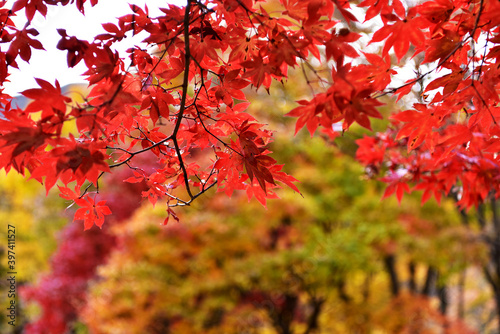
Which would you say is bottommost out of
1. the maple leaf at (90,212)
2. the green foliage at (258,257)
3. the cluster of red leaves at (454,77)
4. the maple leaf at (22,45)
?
the maple leaf at (90,212)

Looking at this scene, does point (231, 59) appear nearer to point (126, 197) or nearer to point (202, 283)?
point (202, 283)

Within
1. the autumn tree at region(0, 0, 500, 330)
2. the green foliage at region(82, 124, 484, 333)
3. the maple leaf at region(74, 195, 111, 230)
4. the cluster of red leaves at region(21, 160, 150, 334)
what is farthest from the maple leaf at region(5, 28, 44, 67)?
the cluster of red leaves at region(21, 160, 150, 334)

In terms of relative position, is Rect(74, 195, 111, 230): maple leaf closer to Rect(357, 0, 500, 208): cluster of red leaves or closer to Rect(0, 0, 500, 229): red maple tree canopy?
Rect(0, 0, 500, 229): red maple tree canopy

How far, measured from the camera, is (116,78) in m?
0.98

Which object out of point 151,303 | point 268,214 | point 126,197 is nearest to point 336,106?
point 268,214

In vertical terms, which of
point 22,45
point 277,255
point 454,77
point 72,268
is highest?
point 72,268

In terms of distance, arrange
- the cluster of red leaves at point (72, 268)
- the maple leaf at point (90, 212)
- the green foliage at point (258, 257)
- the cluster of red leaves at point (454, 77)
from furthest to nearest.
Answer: the cluster of red leaves at point (72, 268)
the green foliage at point (258, 257)
the maple leaf at point (90, 212)
the cluster of red leaves at point (454, 77)

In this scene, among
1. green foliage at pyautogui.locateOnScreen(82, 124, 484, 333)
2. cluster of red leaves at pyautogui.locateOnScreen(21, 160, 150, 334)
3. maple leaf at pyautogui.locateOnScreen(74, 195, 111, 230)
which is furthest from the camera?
cluster of red leaves at pyautogui.locateOnScreen(21, 160, 150, 334)

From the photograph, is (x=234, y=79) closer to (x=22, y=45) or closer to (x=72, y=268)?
(x=22, y=45)

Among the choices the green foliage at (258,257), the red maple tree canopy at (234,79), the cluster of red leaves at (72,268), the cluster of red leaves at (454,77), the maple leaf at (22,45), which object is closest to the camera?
the red maple tree canopy at (234,79)

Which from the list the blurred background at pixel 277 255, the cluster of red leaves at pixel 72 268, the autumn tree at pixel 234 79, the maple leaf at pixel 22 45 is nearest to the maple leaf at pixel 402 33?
the autumn tree at pixel 234 79

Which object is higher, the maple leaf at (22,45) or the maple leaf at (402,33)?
the maple leaf at (22,45)

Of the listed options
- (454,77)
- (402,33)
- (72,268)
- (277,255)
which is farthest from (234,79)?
(72,268)

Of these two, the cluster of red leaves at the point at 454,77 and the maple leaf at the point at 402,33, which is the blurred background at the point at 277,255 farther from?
the maple leaf at the point at 402,33
